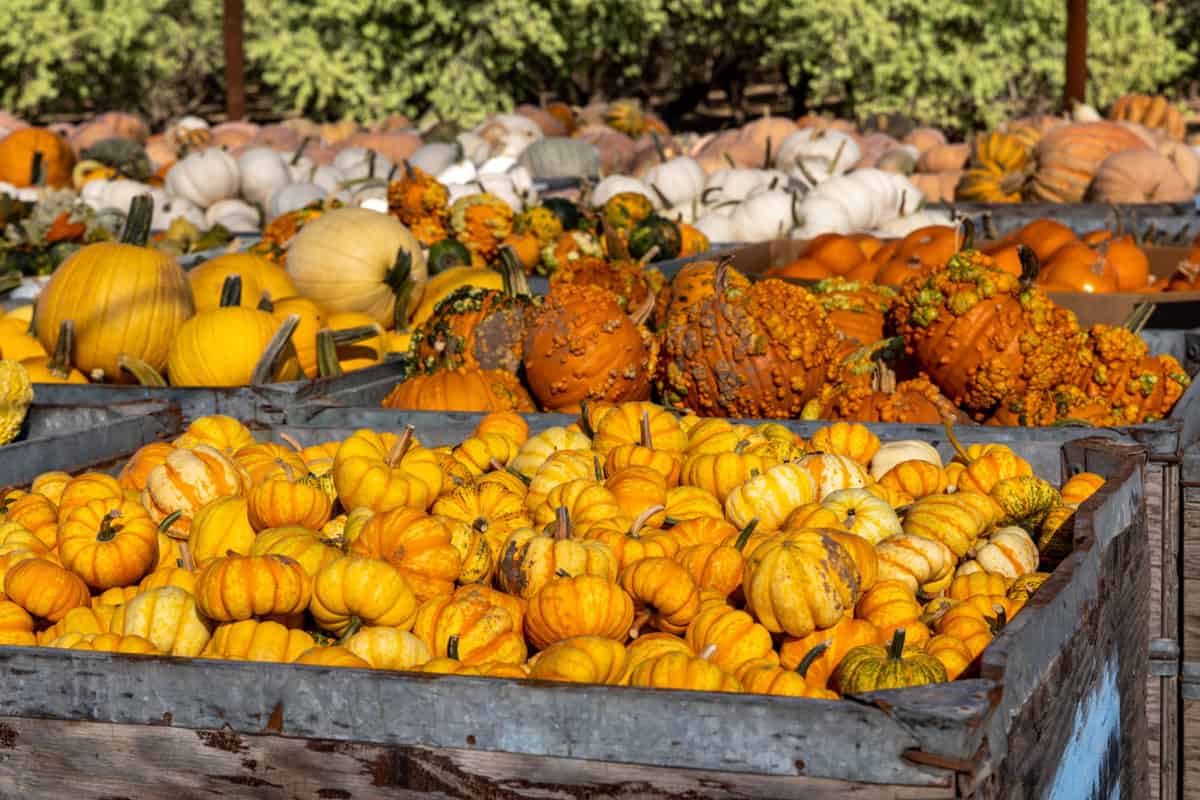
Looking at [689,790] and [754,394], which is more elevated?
[689,790]

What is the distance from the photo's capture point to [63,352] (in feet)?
16.5

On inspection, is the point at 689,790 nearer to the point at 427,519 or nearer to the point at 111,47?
the point at 427,519

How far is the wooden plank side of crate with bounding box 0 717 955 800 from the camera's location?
1907 millimetres

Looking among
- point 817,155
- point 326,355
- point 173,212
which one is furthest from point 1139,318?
point 173,212

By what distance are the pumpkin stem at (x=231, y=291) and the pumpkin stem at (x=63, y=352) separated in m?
0.53

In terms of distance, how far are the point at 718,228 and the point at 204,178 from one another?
12.7 feet

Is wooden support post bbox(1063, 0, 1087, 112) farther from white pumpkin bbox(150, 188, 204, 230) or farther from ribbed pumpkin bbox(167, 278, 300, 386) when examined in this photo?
ribbed pumpkin bbox(167, 278, 300, 386)

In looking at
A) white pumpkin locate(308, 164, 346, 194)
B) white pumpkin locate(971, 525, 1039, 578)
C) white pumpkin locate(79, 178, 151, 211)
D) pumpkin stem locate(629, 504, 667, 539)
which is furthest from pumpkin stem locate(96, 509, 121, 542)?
white pumpkin locate(79, 178, 151, 211)

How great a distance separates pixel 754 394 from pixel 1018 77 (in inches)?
605

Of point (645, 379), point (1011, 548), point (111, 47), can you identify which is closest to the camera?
point (1011, 548)

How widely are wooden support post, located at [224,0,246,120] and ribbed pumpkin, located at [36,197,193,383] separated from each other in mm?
9455

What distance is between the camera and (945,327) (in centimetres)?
437

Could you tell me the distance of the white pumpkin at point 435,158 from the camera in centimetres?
1126

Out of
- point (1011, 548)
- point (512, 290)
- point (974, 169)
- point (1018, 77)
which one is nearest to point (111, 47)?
point (1018, 77)
